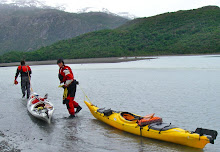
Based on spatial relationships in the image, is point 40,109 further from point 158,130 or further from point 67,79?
point 158,130

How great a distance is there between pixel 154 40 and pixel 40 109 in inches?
3793

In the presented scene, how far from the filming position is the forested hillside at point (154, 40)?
91062 millimetres

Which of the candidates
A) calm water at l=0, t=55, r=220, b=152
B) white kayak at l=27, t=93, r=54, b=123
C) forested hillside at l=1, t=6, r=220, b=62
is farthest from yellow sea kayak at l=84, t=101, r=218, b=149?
forested hillside at l=1, t=6, r=220, b=62

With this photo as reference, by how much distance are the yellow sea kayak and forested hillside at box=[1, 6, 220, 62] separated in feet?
249

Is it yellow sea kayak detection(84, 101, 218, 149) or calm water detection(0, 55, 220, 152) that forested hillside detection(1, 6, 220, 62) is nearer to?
calm water detection(0, 55, 220, 152)

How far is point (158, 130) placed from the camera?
871cm

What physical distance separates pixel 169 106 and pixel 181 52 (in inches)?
2958

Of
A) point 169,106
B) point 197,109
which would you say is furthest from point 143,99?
point 197,109

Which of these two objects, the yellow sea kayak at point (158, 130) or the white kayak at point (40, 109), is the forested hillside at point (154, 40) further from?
the yellow sea kayak at point (158, 130)

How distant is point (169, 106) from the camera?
1446cm

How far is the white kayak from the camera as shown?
36.0 feet

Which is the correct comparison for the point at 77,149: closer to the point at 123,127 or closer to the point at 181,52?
the point at 123,127

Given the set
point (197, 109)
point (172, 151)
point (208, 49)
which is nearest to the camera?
point (172, 151)

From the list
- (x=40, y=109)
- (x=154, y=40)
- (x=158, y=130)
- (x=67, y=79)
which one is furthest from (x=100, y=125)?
(x=154, y=40)
